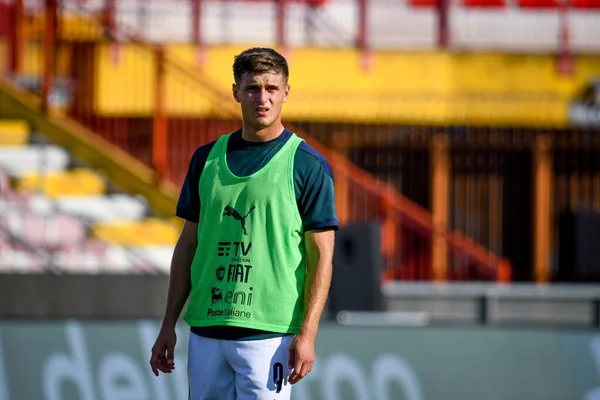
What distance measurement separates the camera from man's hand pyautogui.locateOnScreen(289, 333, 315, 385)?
348 cm

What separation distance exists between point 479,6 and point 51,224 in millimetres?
10931

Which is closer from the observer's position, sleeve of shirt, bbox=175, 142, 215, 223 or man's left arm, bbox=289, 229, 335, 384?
man's left arm, bbox=289, 229, 335, 384

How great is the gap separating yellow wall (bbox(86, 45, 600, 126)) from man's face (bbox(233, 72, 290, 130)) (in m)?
12.2

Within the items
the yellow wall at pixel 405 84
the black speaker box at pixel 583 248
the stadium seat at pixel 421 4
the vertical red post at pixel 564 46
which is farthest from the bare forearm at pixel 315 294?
the stadium seat at pixel 421 4

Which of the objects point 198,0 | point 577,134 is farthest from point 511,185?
point 198,0

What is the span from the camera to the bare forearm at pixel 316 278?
3.52 m

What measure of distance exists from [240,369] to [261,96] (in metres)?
0.80

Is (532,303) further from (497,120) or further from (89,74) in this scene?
(89,74)

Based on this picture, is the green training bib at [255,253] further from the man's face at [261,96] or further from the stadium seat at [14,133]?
the stadium seat at [14,133]

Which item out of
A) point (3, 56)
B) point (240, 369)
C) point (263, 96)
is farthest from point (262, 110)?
point (3, 56)

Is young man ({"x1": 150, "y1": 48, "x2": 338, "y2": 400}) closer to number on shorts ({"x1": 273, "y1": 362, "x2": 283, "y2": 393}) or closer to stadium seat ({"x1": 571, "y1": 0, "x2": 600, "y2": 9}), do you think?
number on shorts ({"x1": 273, "y1": 362, "x2": 283, "y2": 393})

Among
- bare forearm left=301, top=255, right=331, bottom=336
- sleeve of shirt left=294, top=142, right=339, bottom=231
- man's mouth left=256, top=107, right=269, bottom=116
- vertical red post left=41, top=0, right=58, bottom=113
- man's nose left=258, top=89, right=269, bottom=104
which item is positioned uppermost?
vertical red post left=41, top=0, right=58, bottom=113

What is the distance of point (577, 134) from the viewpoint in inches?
627

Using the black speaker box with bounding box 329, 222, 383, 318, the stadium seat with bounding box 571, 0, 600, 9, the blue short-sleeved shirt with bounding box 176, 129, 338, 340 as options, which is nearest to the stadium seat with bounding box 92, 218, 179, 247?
the black speaker box with bounding box 329, 222, 383, 318
